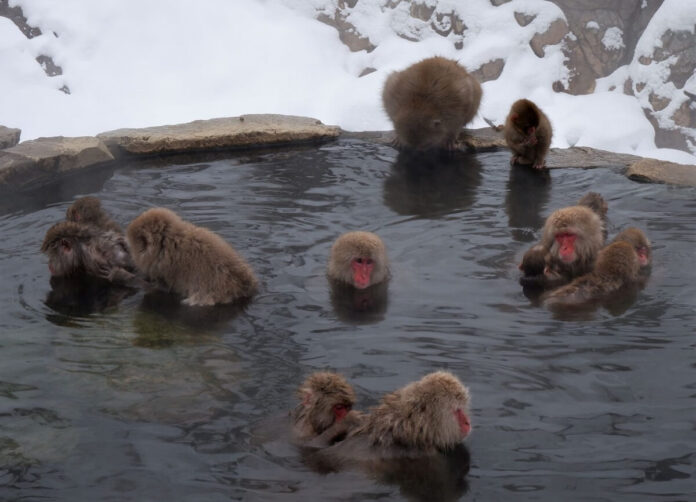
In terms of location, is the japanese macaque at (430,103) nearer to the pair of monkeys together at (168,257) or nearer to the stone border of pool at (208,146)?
the stone border of pool at (208,146)

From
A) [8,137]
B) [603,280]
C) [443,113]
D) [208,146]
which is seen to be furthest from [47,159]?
[603,280]

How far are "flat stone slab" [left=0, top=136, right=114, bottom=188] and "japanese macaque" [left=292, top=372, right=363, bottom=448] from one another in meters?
4.13

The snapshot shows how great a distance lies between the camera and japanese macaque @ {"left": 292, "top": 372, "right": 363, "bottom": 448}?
3.33m

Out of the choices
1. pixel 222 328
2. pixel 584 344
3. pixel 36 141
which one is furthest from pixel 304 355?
pixel 36 141

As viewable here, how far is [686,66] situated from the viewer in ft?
41.0

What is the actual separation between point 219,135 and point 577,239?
381 centimetres

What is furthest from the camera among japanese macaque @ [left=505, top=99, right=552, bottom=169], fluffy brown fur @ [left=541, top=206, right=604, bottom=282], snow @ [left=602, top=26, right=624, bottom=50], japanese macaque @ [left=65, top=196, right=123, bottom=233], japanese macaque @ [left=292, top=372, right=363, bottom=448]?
snow @ [left=602, top=26, right=624, bottom=50]

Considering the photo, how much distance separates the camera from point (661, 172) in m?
6.97

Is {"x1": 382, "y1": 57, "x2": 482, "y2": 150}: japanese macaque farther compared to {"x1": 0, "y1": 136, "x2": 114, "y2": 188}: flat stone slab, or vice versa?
{"x1": 382, "y1": 57, "x2": 482, "y2": 150}: japanese macaque

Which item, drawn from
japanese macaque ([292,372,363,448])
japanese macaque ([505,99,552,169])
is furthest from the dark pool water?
japanese macaque ([505,99,552,169])

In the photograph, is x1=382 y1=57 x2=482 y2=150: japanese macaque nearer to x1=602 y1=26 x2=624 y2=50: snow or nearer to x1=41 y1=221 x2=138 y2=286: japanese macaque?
x1=41 y1=221 x2=138 y2=286: japanese macaque

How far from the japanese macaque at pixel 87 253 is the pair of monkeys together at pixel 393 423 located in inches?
85.4

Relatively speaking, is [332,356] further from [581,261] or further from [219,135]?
[219,135]

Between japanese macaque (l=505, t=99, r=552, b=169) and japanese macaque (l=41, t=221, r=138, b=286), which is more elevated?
japanese macaque (l=505, t=99, r=552, b=169)
